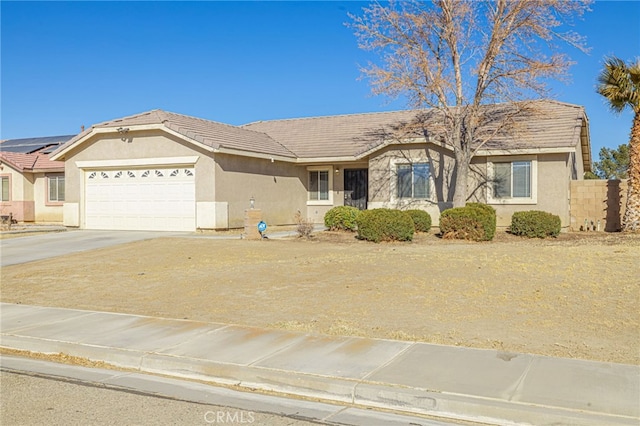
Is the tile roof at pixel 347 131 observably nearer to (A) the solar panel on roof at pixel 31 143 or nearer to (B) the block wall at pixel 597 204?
(B) the block wall at pixel 597 204

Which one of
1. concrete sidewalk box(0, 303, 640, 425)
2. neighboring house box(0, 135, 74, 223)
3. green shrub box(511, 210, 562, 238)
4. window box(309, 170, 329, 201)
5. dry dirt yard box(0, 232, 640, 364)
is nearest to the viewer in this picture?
concrete sidewalk box(0, 303, 640, 425)

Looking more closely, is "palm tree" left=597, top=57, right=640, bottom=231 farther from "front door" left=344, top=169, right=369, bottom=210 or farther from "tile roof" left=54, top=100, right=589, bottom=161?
"front door" left=344, top=169, right=369, bottom=210

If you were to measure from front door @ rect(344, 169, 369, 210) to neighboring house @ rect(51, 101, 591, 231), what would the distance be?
46 millimetres

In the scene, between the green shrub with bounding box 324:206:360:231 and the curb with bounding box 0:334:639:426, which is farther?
the green shrub with bounding box 324:206:360:231

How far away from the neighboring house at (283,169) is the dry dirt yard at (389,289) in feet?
18.4

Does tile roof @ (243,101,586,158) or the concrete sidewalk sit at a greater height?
tile roof @ (243,101,586,158)

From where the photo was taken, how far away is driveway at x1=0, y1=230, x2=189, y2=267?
1794 centimetres

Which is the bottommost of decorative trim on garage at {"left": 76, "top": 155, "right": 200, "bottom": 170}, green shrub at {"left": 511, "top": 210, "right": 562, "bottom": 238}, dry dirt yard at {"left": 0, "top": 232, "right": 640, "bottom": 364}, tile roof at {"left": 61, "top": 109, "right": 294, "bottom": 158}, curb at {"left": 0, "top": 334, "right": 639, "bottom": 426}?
curb at {"left": 0, "top": 334, "right": 639, "bottom": 426}

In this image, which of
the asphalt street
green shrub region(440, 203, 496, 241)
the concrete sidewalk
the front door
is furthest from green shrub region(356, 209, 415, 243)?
the asphalt street

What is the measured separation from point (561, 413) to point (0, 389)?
5897 millimetres

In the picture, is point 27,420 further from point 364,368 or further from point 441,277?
point 441,277

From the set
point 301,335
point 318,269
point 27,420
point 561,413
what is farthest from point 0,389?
point 318,269

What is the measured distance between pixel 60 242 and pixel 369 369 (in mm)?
16581

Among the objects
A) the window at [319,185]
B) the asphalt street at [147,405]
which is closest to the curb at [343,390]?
the asphalt street at [147,405]
